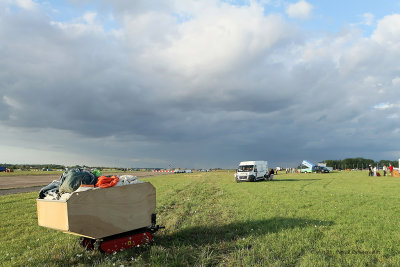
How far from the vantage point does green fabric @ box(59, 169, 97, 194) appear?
633 centimetres

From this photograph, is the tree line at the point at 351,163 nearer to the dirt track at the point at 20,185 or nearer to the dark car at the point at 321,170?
the dark car at the point at 321,170

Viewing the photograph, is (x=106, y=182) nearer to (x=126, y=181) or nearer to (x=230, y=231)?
(x=126, y=181)

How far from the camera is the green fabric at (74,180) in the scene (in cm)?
633

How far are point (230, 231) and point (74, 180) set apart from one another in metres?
4.61

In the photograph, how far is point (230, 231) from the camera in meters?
8.45

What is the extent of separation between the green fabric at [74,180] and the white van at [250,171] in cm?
3272

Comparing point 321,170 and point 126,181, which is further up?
point 126,181

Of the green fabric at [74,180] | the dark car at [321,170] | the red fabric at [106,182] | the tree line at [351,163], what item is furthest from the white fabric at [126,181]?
the tree line at [351,163]

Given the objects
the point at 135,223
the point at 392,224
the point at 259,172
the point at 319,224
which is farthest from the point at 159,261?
the point at 259,172

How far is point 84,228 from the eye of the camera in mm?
5801

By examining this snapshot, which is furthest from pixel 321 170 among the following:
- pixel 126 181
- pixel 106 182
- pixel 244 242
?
pixel 106 182

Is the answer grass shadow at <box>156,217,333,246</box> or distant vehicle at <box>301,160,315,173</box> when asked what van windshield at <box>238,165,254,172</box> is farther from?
distant vehicle at <box>301,160,315,173</box>

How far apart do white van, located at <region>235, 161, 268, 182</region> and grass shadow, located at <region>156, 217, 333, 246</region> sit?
28375mm

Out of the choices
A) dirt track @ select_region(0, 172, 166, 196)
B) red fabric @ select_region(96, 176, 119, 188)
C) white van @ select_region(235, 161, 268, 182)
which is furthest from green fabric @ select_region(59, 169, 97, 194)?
white van @ select_region(235, 161, 268, 182)
